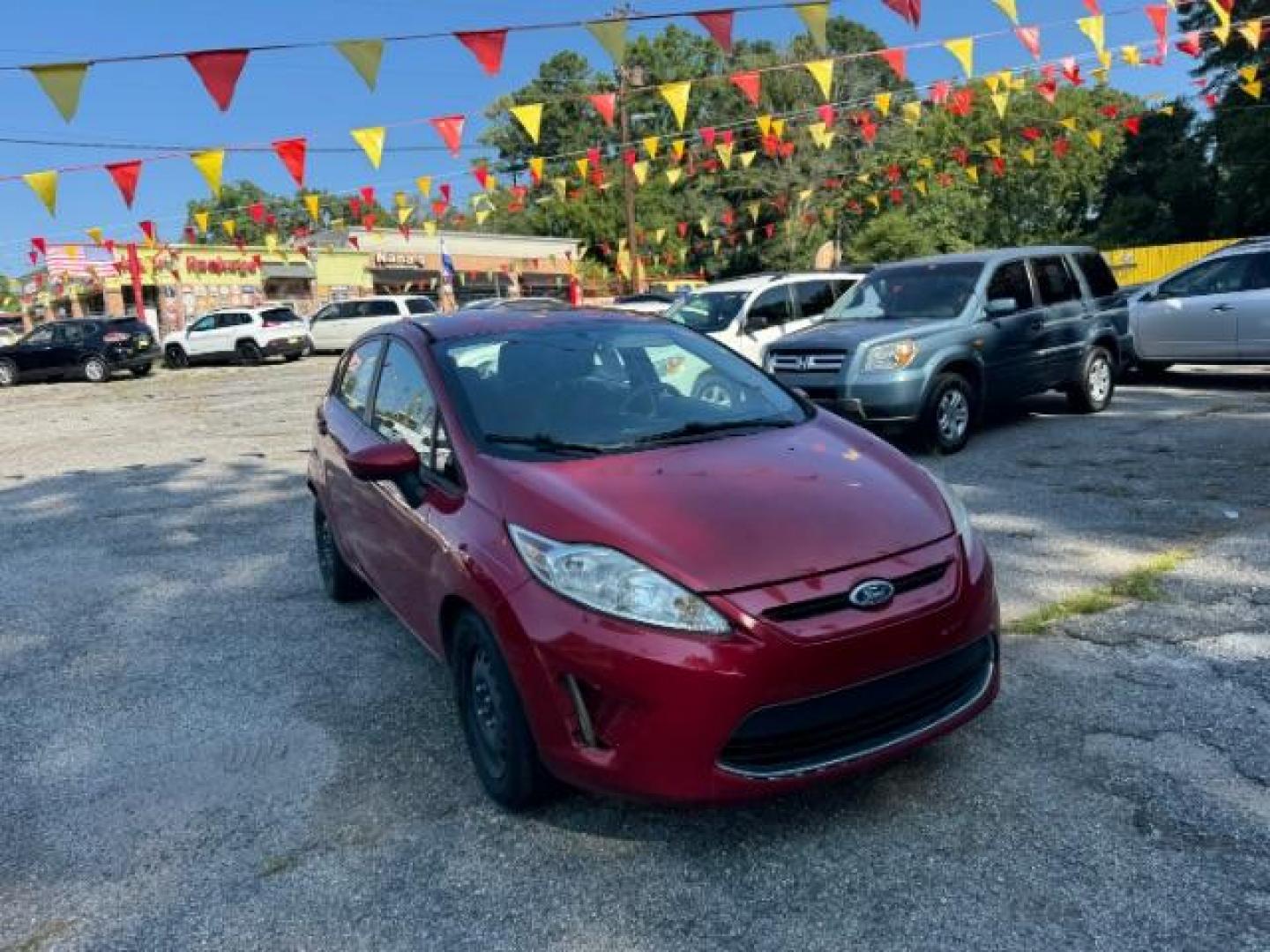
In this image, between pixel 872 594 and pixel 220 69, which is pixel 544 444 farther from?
pixel 220 69

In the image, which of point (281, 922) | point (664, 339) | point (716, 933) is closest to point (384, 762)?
point (281, 922)

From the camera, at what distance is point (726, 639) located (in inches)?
101

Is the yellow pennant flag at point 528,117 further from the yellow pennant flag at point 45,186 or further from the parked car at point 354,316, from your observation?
the parked car at point 354,316

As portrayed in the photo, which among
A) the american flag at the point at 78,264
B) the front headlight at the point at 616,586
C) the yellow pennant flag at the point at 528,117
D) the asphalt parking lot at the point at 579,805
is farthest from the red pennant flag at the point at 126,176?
the american flag at the point at 78,264

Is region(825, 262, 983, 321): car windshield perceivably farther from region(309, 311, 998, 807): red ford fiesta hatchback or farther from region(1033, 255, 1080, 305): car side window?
region(309, 311, 998, 807): red ford fiesta hatchback

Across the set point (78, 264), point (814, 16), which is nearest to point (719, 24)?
point (814, 16)

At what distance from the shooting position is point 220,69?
854 centimetres

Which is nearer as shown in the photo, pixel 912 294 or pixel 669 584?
pixel 669 584

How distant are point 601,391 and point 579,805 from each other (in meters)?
1.58

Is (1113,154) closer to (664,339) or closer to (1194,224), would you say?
(1194,224)

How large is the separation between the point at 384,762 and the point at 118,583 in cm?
338

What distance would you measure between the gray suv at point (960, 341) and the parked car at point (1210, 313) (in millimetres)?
1717

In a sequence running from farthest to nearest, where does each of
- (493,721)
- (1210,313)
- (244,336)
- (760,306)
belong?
(244,336), (760,306), (1210,313), (493,721)

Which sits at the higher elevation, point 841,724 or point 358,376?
point 358,376
